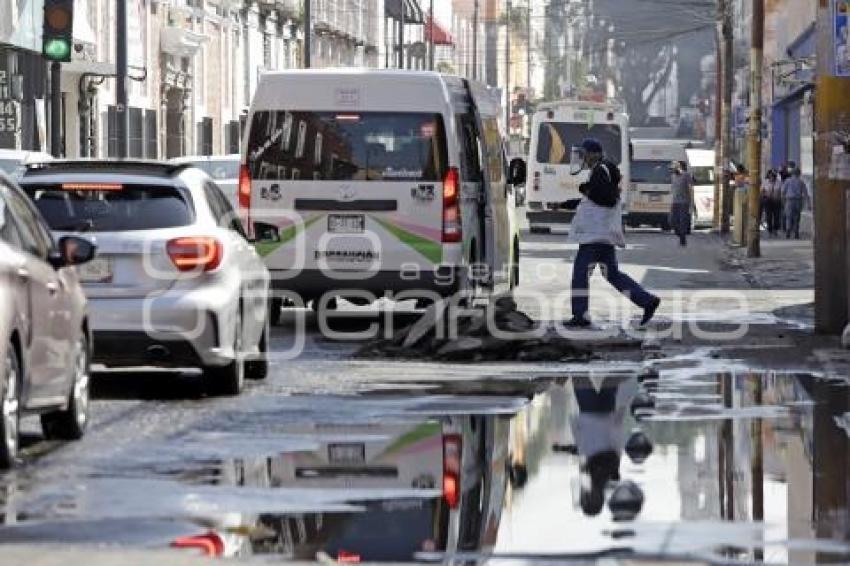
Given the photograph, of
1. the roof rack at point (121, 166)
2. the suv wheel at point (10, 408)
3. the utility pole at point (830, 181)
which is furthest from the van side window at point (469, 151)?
the suv wheel at point (10, 408)

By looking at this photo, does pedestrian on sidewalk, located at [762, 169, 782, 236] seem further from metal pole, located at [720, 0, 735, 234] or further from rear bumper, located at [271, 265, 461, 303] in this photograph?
rear bumper, located at [271, 265, 461, 303]

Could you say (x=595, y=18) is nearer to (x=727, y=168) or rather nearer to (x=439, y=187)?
(x=727, y=168)

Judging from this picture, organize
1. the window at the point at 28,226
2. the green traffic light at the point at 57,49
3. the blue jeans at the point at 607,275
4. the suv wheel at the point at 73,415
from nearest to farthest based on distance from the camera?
the window at the point at 28,226, the suv wheel at the point at 73,415, the blue jeans at the point at 607,275, the green traffic light at the point at 57,49

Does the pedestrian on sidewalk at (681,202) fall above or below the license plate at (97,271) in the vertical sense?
below

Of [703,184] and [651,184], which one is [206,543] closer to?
[651,184]

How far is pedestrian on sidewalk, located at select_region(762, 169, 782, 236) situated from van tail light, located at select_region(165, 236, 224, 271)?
140 ft

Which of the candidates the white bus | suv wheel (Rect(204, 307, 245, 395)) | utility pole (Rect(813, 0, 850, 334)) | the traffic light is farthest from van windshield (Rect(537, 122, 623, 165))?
suv wheel (Rect(204, 307, 245, 395))

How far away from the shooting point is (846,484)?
11.1 metres

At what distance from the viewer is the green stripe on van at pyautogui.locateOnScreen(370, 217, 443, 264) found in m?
21.6

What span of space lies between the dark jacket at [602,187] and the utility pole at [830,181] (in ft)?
7.87

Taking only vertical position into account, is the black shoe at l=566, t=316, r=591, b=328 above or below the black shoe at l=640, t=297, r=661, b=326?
below

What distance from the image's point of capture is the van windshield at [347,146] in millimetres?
21688

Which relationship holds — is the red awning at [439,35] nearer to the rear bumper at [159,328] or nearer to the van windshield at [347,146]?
the van windshield at [347,146]

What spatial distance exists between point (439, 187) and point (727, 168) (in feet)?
126
